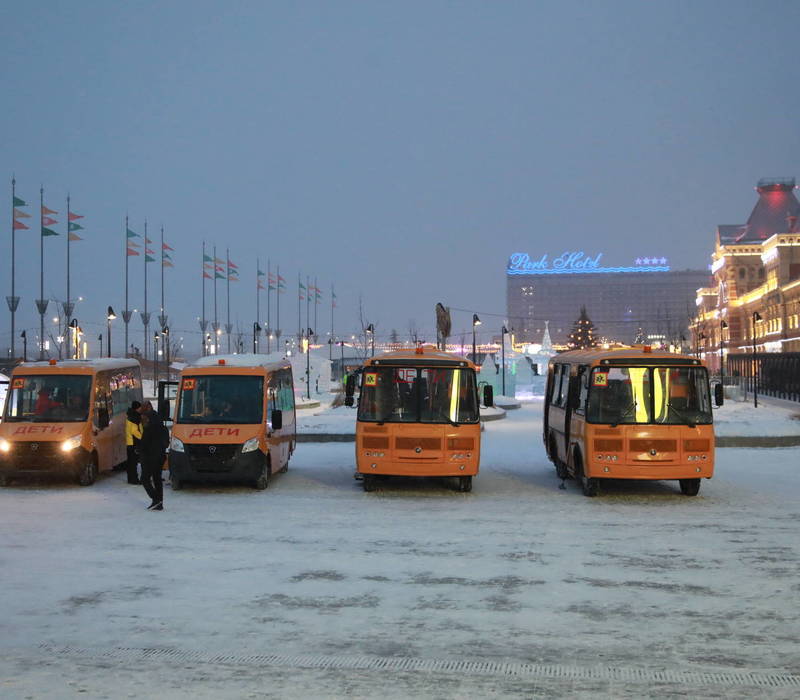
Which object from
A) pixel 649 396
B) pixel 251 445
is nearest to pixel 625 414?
pixel 649 396

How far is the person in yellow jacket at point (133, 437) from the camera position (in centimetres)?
1991

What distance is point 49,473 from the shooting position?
19.7 metres

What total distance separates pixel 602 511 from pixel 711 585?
230 inches

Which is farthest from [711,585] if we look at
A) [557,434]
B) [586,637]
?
[557,434]

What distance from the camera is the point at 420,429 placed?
18.2 m

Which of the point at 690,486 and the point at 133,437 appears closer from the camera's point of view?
the point at 690,486

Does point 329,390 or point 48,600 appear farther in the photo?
point 329,390

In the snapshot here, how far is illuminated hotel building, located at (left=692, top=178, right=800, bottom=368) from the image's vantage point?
Answer: 10562 centimetres

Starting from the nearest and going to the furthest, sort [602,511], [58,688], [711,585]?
[58,688] < [711,585] < [602,511]

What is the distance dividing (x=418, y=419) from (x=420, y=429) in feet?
0.73

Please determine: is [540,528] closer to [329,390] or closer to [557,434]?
[557,434]

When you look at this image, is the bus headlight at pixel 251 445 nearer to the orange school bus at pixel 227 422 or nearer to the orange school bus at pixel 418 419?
the orange school bus at pixel 227 422

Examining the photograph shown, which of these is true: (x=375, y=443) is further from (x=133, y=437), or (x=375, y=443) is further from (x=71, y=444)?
(x=71, y=444)

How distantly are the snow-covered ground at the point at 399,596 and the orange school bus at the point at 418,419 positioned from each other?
0.66 meters
